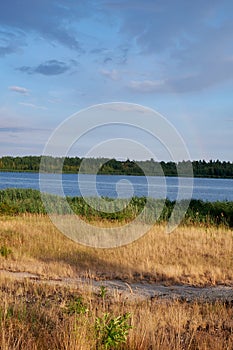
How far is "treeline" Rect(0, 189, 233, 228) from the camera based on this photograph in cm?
2033

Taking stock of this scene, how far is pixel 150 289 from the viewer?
859cm

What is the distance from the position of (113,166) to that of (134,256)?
76.5ft

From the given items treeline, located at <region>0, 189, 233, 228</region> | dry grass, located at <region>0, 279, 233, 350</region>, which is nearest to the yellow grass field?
dry grass, located at <region>0, 279, 233, 350</region>

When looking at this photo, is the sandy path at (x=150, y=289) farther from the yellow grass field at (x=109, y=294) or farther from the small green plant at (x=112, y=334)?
the small green plant at (x=112, y=334)

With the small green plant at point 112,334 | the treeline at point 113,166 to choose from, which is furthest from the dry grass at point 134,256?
the small green plant at point 112,334

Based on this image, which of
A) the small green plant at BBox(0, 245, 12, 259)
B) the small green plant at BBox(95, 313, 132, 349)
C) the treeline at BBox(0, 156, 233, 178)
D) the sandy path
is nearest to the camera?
the small green plant at BBox(95, 313, 132, 349)

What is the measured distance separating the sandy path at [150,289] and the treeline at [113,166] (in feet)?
16.1

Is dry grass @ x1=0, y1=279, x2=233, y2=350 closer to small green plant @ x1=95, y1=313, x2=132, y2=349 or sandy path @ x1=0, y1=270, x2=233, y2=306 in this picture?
small green plant @ x1=95, y1=313, x2=132, y2=349

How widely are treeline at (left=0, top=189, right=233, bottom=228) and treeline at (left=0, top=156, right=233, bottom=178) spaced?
1.68 meters

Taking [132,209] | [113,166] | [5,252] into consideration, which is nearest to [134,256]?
[5,252]

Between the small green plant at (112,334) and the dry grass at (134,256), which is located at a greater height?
the small green plant at (112,334)

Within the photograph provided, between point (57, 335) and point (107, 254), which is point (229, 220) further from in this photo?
point (57, 335)

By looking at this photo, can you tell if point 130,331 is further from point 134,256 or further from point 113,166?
point 113,166

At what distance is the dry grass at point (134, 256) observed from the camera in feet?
32.3
